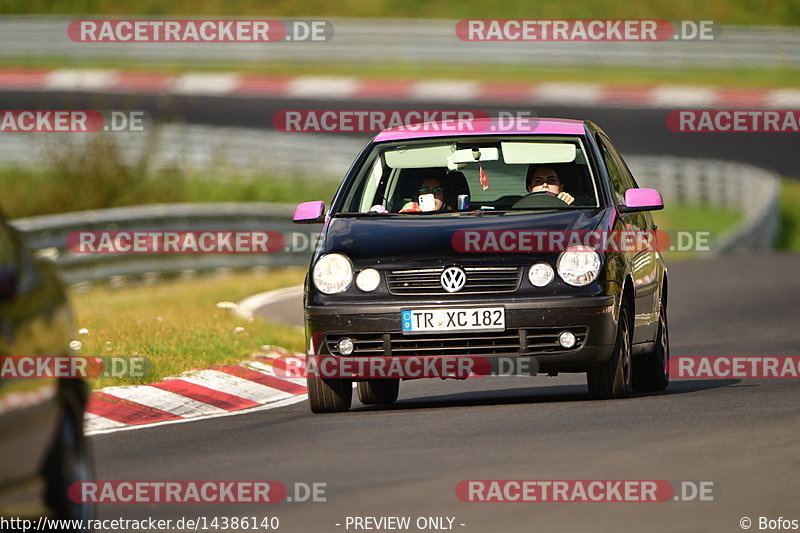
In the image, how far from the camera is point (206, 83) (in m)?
45.5

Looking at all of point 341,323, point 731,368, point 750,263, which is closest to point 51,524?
point 341,323

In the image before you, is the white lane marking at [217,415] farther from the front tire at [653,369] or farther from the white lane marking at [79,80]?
the white lane marking at [79,80]

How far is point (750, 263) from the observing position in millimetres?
23625

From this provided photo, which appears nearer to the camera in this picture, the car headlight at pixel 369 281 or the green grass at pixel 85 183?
the car headlight at pixel 369 281

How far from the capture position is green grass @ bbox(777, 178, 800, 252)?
29109 mm

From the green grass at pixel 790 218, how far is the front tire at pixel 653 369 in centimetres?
1690

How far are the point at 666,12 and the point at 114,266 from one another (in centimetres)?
2752

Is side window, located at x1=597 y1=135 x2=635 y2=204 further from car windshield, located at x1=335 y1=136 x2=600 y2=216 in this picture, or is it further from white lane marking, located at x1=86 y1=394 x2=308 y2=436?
white lane marking, located at x1=86 y1=394 x2=308 y2=436

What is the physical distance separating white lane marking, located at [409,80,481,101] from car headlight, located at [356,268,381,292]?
101 feet

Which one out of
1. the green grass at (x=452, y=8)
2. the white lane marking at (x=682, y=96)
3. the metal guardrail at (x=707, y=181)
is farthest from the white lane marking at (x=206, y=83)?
the metal guardrail at (x=707, y=181)

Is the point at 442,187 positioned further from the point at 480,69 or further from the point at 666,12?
the point at 666,12

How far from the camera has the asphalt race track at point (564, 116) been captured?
3656 centimetres

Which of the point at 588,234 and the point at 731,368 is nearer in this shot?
the point at 588,234

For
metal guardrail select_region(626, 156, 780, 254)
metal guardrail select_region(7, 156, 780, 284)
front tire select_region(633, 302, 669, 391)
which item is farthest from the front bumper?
metal guardrail select_region(626, 156, 780, 254)
